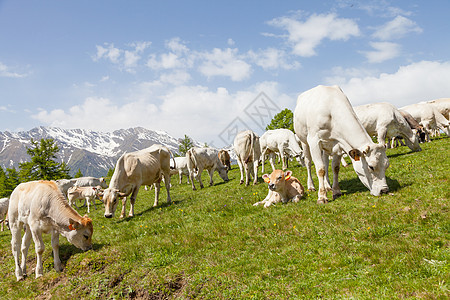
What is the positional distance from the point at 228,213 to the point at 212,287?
16.9 ft

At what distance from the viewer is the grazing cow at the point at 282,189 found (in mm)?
10860

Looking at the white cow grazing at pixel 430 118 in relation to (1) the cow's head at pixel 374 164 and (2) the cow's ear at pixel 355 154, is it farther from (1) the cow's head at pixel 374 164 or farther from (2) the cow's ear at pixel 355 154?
(2) the cow's ear at pixel 355 154

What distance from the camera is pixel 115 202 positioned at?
1358 cm

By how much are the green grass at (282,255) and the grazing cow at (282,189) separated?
0.45 metres

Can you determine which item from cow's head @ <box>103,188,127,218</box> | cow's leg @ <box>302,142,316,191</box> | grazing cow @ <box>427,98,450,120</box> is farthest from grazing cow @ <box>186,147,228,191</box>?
grazing cow @ <box>427,98,450,120</box>

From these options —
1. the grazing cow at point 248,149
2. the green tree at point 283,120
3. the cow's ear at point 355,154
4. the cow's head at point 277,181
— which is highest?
the green tree at point 283,120

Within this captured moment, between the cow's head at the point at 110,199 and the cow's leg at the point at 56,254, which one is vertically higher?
the cow's head at the point at 110,199

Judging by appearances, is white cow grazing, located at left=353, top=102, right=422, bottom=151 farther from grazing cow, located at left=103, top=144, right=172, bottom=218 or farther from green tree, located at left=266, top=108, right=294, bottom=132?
green tree, located at left=266, top=108, right=294, bottom=132

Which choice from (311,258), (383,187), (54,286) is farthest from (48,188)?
(383,187)

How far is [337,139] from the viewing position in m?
10.1

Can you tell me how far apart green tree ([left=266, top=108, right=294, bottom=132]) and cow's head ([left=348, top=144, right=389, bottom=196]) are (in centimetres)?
5420

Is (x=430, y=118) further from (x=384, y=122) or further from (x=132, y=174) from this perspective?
(x=132, y=174)

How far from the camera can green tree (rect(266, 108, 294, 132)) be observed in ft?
207

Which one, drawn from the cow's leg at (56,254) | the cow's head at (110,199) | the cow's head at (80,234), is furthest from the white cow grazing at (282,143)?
the cow's leg at (56,254)
